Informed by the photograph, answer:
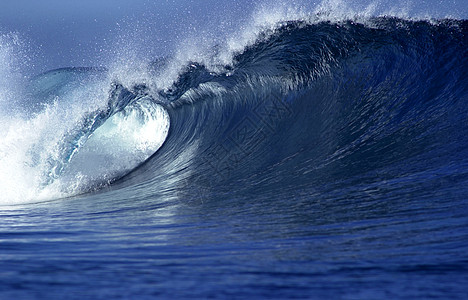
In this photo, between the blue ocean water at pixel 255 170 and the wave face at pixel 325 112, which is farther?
the wave face at pixel 325 112

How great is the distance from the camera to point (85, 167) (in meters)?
6.67

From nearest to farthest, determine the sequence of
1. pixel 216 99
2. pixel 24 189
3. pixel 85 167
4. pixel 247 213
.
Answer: pixel 247 213, pixel 24 189, pixel 85 167, pixel 216 99

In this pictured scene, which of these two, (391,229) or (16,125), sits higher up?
(16,125)

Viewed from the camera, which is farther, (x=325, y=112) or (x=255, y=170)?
(x=325, y=112)

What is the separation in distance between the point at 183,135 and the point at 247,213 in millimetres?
4315

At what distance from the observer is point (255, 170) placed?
549 centimetres

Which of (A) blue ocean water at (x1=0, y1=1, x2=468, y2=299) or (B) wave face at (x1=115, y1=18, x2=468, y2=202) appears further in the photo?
(B) wave face at (x1=115, y1=18, x2=468, y2=202)

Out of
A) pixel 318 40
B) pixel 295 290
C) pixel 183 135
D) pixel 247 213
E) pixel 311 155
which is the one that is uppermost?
pixel 318 40

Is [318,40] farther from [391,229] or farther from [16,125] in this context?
[391,229]

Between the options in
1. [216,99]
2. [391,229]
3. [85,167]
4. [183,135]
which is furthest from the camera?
[216,99]

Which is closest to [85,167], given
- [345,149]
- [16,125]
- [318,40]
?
[16,125]

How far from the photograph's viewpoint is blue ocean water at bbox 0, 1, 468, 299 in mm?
2230

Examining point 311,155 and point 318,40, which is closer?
point 311,155

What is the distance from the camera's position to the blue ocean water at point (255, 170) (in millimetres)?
2230
